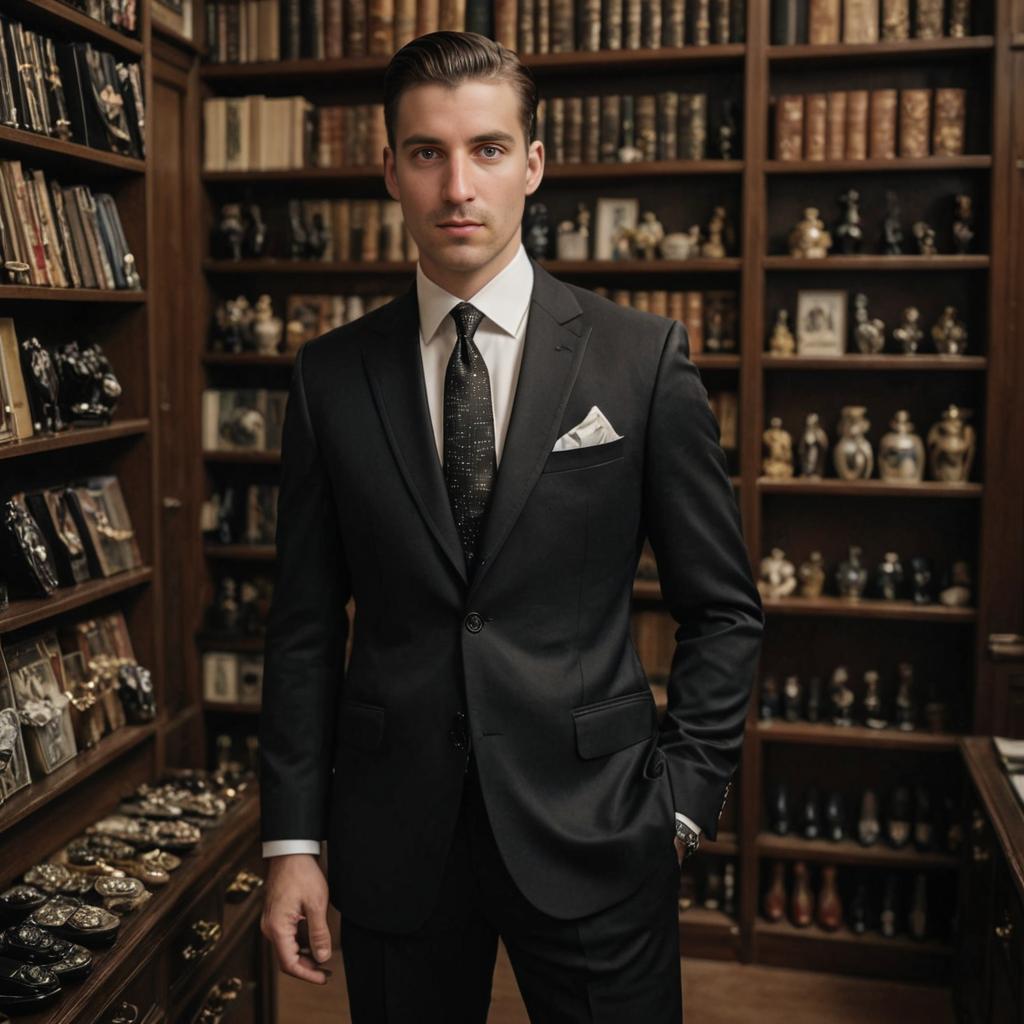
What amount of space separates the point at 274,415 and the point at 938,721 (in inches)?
82.2

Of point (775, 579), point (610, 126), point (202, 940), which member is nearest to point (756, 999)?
point (775, 579)

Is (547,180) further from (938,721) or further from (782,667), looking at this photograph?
(938,721)

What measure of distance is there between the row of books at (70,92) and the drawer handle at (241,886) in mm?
1502

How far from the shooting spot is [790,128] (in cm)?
323

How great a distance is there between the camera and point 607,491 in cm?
152

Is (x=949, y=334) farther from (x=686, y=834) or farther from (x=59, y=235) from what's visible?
(x=59, y=235)

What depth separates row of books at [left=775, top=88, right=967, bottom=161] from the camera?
3158mm

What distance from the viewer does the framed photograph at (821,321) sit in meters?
3.34

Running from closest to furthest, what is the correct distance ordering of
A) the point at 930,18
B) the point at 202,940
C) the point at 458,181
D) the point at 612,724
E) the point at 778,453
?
1. the point at 458,181
2. the point at 612,724
3. the point at 202,940
4. the point at 930,18
5. the point at 778,453

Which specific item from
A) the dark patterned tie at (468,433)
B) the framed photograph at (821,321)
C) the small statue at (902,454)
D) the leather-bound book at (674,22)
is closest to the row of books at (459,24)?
the leather-bound book at (674,22)

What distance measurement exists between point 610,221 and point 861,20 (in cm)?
83

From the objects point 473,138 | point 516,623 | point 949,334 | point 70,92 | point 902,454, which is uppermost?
point 70,92

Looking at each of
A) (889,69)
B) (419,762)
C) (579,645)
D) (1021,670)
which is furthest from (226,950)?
(889,69)

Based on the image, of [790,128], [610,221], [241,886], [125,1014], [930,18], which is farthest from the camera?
[610,221]
